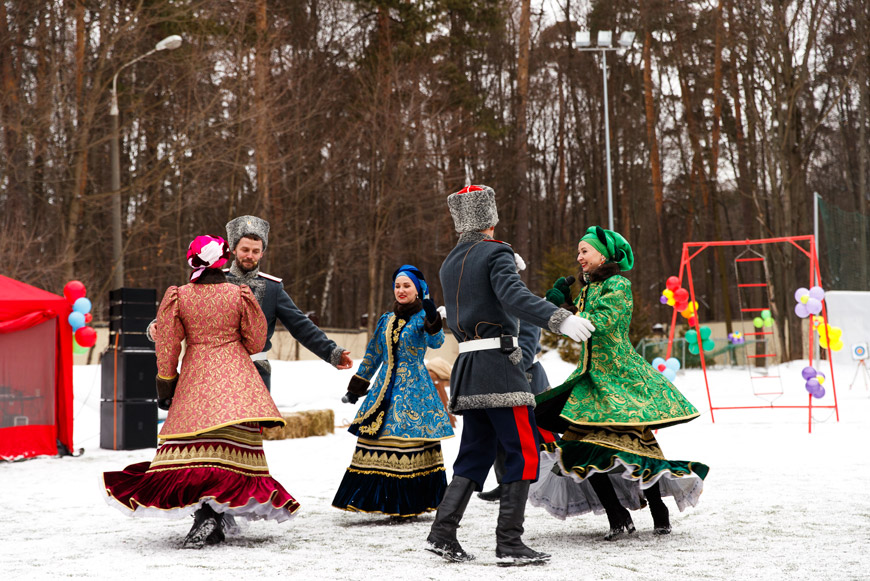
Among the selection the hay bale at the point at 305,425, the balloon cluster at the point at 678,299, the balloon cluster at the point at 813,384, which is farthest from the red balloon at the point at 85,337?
the balloon cluster at the point at 678,299

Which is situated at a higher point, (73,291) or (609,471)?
(73,291)

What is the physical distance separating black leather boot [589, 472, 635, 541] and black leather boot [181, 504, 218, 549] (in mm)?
1887

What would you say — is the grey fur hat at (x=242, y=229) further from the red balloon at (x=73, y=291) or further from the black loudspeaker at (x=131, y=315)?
the black loudspeaker at (x=131, y=315)

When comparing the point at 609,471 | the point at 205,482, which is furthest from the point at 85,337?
the point at 609,471

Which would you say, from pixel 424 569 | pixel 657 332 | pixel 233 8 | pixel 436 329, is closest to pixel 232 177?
pixel 233 8

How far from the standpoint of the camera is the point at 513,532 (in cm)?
421

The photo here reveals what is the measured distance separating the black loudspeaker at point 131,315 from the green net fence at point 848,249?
14339 millimetres

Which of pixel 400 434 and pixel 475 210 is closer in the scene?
pixel 475 210


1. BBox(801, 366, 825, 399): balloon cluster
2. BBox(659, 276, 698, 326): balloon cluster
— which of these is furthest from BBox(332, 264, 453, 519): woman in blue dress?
BBox(659, 276, 698, 326): balloon cluster

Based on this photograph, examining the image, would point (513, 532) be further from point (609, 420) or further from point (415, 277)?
point (415, 277)

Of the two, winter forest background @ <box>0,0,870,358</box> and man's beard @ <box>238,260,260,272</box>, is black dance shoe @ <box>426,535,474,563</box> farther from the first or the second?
winter forest background @ <box>0,0,870,358</box>

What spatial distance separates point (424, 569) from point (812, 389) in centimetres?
787

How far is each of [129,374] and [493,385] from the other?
676cm

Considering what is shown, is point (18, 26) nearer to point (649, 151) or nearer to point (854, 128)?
point (649, 151)
